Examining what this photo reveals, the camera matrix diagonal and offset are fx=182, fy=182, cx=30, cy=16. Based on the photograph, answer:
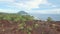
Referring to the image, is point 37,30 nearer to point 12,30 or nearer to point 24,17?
point 12,30

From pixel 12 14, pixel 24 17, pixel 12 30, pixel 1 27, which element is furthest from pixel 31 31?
pixel 12 14

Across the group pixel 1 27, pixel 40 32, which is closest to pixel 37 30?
pixel 40 32

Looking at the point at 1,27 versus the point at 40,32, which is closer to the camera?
the point at 40,32

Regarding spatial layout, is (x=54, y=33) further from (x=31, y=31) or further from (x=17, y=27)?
(x=17, y=27)

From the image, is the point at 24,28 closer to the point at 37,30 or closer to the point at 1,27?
the point at 37,30

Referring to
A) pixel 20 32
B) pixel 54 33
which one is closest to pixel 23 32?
pixel 20 32

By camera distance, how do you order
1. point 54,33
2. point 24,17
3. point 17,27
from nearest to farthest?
point 54,33
point 17,27
point 24,17

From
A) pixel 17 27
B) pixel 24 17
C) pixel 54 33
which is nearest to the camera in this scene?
pixel 54 33
